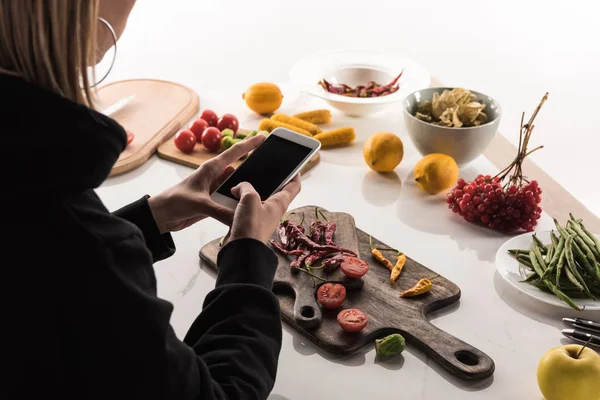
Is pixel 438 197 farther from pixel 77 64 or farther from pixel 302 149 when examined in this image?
pixel 77 64

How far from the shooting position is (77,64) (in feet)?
2.57

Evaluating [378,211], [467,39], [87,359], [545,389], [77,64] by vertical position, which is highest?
[77,64]

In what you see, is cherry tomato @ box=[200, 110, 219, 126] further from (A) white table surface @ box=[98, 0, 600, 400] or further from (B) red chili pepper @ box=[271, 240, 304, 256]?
(B) red chili pepper @ box=[271, 240, 304, 256]

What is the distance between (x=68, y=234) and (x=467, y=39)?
3338 mm

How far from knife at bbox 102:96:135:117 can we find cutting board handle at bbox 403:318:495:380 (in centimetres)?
127

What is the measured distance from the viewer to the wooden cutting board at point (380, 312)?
4.08 feet

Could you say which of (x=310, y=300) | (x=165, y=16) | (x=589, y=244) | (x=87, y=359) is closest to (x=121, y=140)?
(x=87, y=359)

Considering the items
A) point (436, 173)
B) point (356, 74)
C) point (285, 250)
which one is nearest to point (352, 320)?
point (285, 250)

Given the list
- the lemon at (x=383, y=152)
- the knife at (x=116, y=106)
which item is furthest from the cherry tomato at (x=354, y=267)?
the knife at (x=116, y=106)

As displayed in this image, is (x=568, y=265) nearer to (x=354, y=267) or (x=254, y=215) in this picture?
(x=354, y=267)

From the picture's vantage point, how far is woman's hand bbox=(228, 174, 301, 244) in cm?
113

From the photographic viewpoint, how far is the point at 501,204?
5.39ft

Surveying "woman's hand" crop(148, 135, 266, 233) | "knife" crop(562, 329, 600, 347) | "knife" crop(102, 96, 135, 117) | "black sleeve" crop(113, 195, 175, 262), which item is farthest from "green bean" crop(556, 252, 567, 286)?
"knife" crop(102, 96, 135, 117)

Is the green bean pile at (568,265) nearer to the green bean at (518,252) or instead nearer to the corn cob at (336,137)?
the green bean at (518,252)
